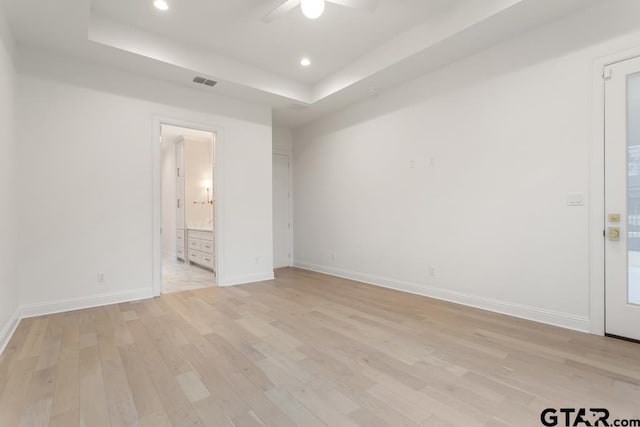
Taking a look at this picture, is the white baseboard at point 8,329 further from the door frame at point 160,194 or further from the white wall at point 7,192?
the door frame at point 160,194

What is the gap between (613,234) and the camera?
2729 millimetres

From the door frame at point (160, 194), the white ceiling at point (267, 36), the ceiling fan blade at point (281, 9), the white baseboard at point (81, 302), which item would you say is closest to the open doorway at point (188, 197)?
the door frame at point (160, 194)

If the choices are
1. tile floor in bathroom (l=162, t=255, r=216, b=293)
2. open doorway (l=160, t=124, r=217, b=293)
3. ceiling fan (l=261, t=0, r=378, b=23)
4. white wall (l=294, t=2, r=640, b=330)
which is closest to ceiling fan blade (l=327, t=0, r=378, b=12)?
ceiling fan (l=261, t=0, r=378, b=23)

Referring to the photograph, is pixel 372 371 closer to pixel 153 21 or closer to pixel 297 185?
pixel 153 21

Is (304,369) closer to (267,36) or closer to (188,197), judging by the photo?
(267,36)

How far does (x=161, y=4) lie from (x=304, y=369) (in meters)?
3.80

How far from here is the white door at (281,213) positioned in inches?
262

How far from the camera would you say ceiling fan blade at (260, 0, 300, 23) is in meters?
2.82

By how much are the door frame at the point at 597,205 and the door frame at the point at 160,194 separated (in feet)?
15.0

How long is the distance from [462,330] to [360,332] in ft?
3.28

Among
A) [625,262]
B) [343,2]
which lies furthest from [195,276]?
[625,262]

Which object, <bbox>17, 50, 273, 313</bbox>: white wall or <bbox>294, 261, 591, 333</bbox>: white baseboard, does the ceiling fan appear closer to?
<bbox>17, 50, 273, 313</bbox>: white wall

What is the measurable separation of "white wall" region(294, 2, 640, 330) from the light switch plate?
42mm

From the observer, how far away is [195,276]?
18.6 feet
